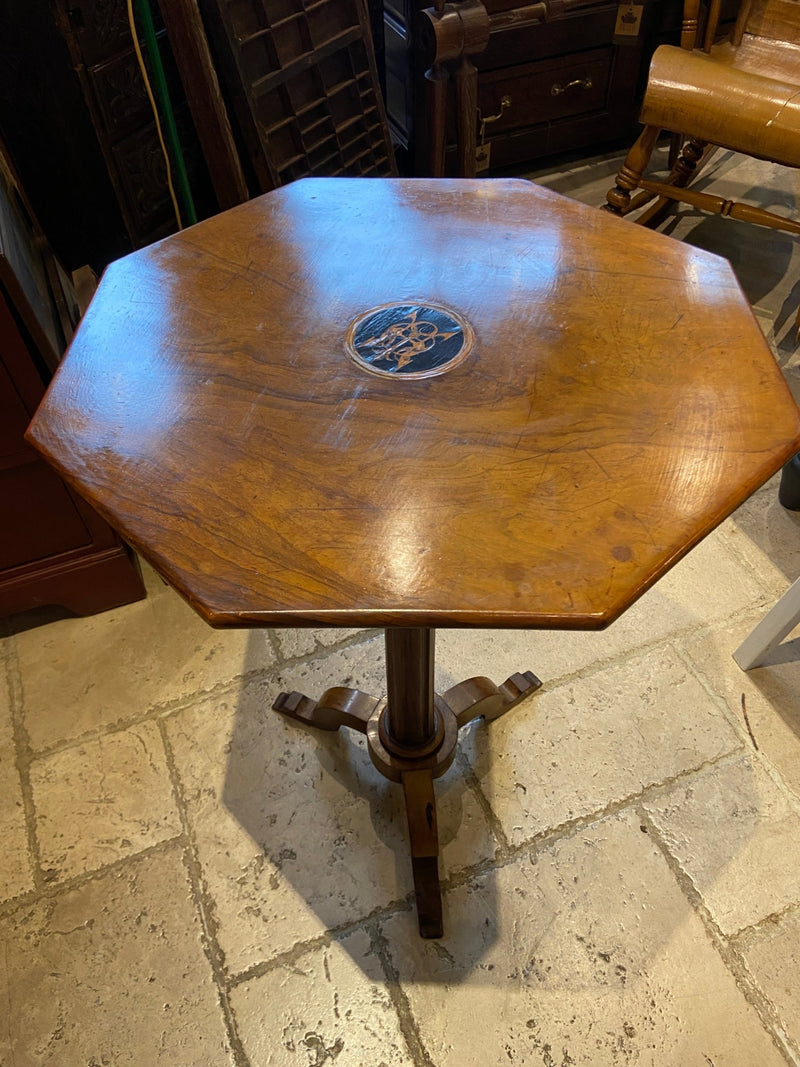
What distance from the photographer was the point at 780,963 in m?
1.23

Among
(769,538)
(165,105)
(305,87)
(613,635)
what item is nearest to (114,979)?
(613,635)

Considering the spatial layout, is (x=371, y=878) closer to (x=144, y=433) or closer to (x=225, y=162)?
(x=144, y=433)

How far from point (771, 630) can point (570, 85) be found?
218 centimetres

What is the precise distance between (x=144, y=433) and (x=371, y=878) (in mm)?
904

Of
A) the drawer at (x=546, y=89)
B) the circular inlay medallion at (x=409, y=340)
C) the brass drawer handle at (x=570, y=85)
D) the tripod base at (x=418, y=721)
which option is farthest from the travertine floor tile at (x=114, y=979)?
the brass drawer handle at (x=570, y=85)

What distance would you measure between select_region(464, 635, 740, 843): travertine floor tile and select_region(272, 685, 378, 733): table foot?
0.23 metres

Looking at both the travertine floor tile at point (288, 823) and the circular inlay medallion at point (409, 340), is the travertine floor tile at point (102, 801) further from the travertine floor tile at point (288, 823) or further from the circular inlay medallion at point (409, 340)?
the circular inlay medallion at point (409, 340)

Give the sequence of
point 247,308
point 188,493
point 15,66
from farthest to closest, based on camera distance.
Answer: point 15,66, point 247,308, point 188,493

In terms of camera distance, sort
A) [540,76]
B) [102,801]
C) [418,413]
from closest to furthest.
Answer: [418,413] → [102,801] → [540,76]

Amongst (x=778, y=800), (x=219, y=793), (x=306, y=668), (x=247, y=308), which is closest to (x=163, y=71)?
(x=247, y=308)

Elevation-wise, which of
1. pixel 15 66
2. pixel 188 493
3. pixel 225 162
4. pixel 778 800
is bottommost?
pixel 778 800

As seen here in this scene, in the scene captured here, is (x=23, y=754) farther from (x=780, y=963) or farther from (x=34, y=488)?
(x=780, y=963)

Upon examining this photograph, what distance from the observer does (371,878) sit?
1321mm

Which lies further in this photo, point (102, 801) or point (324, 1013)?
point (102, 801)
